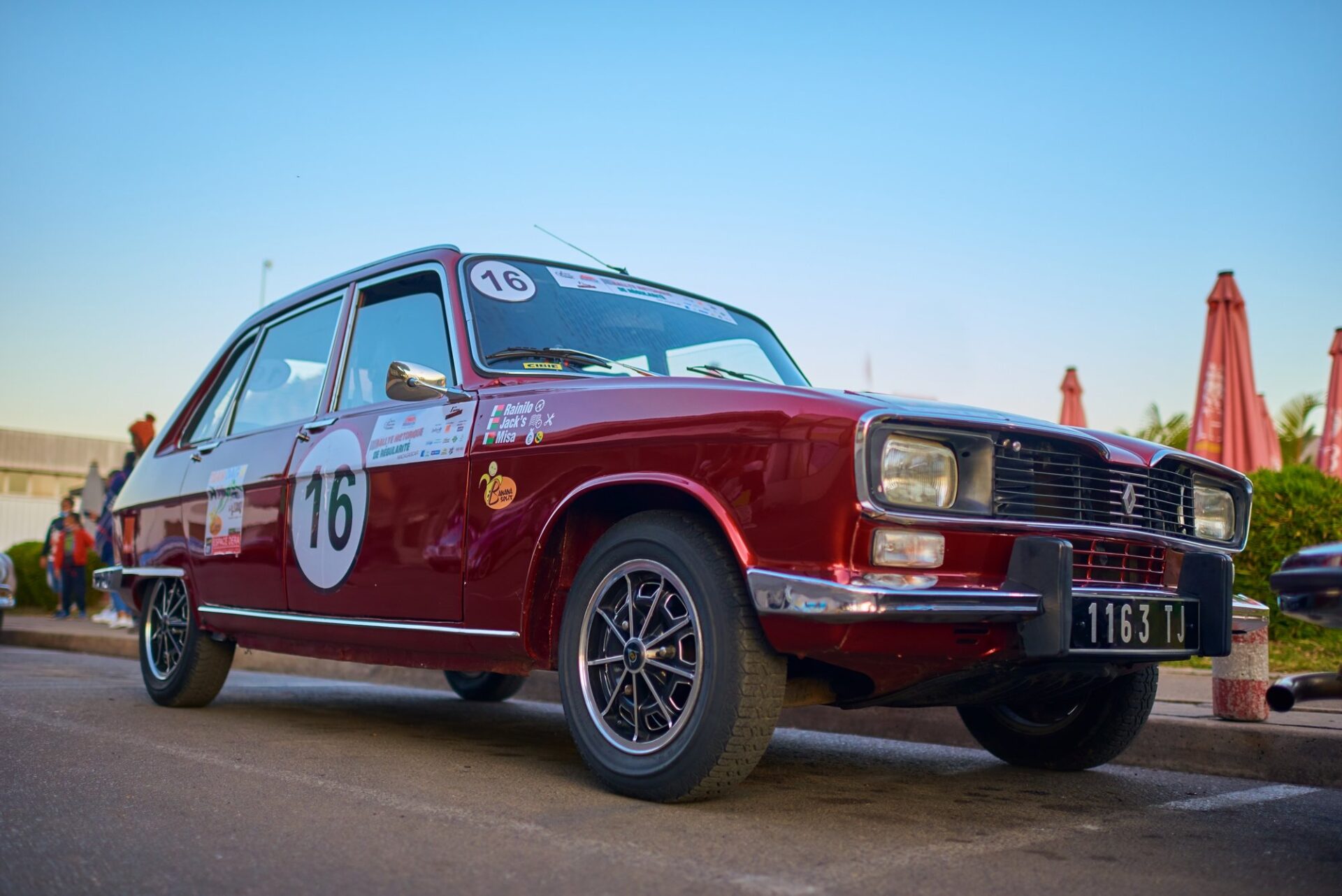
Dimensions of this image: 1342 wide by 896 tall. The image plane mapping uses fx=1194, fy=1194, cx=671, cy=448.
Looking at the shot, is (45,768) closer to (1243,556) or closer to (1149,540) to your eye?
(1149,540)

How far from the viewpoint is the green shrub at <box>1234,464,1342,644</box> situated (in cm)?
768

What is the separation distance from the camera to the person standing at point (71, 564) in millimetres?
14844

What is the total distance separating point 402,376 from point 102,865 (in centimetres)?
194

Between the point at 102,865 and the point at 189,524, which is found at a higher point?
the point at 189,524

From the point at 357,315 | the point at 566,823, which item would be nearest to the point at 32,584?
the point at 357,315

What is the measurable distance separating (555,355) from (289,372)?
192 cm

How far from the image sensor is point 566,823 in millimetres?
3115

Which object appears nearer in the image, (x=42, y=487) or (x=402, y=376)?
(x=402, y=376)

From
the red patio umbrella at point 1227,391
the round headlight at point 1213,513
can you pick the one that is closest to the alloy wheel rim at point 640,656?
the round headlight at point 1213,513

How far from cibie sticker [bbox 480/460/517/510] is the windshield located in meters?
0.43

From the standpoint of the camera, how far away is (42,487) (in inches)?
1396

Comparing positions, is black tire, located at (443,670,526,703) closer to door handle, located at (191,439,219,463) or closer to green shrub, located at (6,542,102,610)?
door handle, located at (191,439,219,463)

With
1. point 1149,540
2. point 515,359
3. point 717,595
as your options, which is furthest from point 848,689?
point 515,359

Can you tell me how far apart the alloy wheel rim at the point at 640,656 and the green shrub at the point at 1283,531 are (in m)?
5.60
